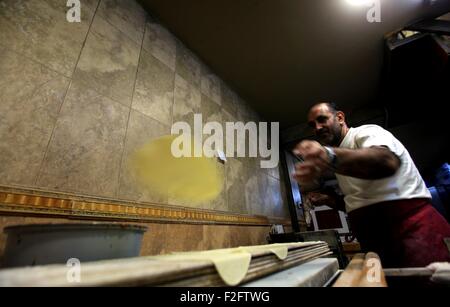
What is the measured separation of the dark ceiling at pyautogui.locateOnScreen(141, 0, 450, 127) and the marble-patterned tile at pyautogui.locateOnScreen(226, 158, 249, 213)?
128cm

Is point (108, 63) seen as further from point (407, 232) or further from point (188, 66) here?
point (407, 232)

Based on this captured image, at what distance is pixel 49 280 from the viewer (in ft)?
0.93

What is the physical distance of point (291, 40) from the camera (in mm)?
2426

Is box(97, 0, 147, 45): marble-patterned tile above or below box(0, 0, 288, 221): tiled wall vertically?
above

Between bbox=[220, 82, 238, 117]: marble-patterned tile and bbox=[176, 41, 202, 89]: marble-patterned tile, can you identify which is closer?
bbox=[176, 41, 202, 89]: marble-patterned tile

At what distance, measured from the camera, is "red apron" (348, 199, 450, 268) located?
3.48 feet

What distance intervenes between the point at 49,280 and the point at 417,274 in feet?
3.67

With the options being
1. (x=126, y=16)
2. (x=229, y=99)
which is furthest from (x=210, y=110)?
(x=126, y=16)

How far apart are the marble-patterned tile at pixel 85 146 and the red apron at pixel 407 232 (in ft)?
5.29

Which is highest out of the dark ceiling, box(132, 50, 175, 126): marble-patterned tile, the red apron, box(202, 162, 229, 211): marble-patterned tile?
the dark ceiling

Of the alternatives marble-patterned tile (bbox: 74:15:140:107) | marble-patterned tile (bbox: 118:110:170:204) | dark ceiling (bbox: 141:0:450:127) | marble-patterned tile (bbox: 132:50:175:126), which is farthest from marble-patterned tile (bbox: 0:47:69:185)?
dark ceiling (bbox: 141:0:450:127)

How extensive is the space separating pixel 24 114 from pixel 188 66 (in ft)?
5.33

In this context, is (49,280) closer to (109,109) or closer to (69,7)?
(109,109)

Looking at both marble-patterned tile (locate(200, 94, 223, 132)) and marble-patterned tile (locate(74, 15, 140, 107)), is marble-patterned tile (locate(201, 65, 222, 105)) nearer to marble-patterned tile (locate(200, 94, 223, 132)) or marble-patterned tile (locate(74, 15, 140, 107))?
marble-patterned tile (locate(200, 94, 223, 132))
